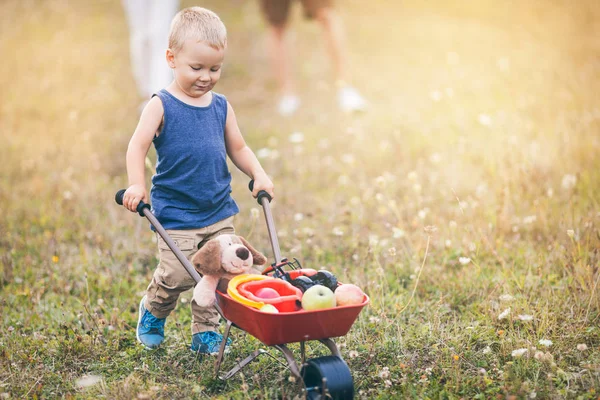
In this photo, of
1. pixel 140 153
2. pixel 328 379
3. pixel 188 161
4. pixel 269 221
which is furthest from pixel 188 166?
pixel 328 379

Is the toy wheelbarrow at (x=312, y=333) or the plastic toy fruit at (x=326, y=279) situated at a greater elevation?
the plastic toy fruit at (x=326, y=279)

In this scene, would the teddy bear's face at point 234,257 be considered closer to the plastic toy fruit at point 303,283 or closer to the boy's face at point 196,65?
the plastic toy fruit at point 303,283

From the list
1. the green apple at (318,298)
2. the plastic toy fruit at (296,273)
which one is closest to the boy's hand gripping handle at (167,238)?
the plastic toy fruit at (296,273)

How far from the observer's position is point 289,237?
5090 millimetres

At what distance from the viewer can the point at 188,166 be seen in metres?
3.47

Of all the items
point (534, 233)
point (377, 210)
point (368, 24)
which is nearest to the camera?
point (534, 233)

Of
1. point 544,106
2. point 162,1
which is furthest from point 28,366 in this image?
point 544,106

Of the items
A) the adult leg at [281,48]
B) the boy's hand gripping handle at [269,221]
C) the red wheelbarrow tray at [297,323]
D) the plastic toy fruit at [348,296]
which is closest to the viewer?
the red wheelbarrow tray at [297,323]

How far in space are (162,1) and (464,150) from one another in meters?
3.55

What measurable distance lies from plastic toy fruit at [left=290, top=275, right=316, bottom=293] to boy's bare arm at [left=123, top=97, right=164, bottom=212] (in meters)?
0.83

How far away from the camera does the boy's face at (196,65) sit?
3236 millimetres

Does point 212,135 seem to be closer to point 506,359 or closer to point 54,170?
point 506,359

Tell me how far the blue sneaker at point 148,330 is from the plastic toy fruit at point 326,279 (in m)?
1.05

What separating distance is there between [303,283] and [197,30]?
1.28 metres
